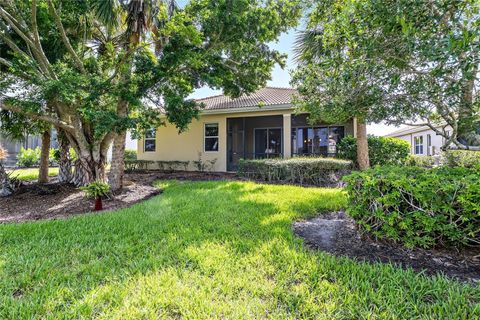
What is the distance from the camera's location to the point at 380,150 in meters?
11.9

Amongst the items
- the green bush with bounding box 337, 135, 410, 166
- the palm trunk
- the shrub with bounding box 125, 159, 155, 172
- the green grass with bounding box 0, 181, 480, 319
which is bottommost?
the green grass with bounding box 0, 181, 480, 319

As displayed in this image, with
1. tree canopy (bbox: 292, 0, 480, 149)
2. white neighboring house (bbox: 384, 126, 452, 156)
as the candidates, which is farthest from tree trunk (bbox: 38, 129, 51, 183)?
white neighboring house (bbox: 384, 126, 452, 156)

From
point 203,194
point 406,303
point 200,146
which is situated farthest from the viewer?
point 200,146

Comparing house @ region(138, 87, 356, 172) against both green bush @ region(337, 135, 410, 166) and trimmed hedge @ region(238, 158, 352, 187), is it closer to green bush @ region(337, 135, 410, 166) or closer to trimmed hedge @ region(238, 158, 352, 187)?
green bush @ region(337, 135, 410, 166)

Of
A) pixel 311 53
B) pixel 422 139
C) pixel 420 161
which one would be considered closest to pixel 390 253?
pixel 311 53

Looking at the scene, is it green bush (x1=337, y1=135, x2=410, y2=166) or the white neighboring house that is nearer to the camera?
green bush (x1=337, y1=135, x2=410, y2=166)

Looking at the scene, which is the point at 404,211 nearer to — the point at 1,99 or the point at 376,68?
the point at 376,68

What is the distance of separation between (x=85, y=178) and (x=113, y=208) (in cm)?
285

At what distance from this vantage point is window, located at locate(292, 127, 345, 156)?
1352 centimetres

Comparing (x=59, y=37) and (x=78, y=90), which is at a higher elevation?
(x=59, y=37)

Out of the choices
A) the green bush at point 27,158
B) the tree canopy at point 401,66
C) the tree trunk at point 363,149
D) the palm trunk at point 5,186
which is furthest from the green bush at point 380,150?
the green bush at point 27,158

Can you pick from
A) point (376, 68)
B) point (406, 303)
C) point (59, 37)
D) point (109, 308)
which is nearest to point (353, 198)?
point (406, 303)

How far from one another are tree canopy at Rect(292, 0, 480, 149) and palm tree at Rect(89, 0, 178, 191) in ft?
17.6

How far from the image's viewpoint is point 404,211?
324 centimetres
